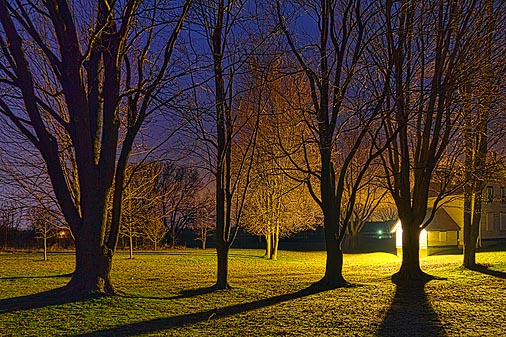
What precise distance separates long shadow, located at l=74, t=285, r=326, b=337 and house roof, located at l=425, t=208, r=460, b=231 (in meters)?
22.2

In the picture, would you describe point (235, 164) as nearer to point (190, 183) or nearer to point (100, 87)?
point (100, 87)

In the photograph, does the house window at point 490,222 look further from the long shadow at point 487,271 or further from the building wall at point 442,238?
the long shadow at point 487,271

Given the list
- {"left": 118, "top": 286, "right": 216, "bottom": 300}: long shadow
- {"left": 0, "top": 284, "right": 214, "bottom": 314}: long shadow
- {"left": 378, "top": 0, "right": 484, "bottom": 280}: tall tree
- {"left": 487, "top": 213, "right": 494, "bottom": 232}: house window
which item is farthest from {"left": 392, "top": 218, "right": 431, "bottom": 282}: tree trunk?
{"left": 487, "top": 213, "right": 494, "bottom": 232}: house window

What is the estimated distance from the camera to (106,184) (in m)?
9.42

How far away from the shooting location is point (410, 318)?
320 inches

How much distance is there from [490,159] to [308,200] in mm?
12123

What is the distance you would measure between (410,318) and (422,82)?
23.4ft

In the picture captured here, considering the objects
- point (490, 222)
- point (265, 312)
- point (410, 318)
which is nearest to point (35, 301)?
point (265, 312)

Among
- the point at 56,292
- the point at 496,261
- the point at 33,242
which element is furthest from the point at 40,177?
the point at 33,242

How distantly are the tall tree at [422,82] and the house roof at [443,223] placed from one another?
17.0m

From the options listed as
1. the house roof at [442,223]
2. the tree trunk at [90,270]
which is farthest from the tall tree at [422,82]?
the house roof at [442,223]

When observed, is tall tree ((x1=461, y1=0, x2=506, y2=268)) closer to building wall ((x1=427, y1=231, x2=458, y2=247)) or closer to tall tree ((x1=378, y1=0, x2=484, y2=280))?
tall tree ((x1=378, y1=0, x2=484, y2=280))

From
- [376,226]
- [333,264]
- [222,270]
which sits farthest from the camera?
[376,226]

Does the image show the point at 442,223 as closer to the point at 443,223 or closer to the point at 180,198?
the point at 443,223
